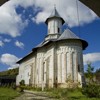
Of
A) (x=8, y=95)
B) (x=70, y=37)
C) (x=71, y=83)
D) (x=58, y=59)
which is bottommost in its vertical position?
(x=8, y=95)

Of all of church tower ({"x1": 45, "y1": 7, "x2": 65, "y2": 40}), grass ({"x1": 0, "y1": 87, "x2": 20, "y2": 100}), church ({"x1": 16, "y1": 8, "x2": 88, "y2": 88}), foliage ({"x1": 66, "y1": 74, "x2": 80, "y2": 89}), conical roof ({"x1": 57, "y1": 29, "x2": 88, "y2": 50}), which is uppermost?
church tower ({"x1": 45, "y1": 7, "x2": 65, "y2": 40})

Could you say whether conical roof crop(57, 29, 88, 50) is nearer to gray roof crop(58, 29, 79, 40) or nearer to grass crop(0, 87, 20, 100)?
gray roof crop(58, 29, 79, 40)

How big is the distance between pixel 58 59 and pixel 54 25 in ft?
25.5

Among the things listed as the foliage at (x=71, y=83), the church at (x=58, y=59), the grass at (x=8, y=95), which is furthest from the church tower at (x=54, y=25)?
the grass at (x=8, y=95)

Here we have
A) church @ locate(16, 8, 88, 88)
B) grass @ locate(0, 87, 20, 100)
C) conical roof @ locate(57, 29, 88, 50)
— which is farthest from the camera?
conical roof @ locate(57, 29, 88, 50)

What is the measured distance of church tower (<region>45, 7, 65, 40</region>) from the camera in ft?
118

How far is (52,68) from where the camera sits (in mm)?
30906

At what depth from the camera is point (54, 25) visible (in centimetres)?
3634

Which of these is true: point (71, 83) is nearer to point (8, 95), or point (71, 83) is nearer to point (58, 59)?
point (58, 59)

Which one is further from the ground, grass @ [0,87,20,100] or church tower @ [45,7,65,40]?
church tower @ [45,7,65,40]

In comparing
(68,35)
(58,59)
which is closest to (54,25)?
(68,35)

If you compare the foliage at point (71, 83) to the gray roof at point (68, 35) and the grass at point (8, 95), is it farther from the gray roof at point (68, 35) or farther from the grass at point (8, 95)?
the grass at point (8, 95)

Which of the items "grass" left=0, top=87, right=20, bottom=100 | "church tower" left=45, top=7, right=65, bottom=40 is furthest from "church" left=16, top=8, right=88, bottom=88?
"grass" left=0, top=87, right=20, bottom=100

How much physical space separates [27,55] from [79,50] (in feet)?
41.8
